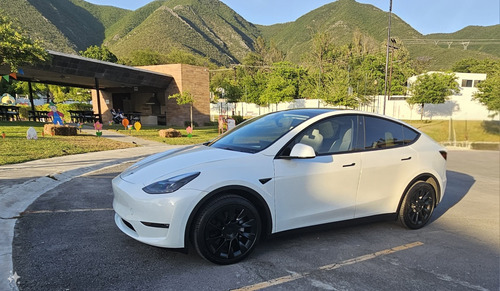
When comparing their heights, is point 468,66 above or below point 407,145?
above

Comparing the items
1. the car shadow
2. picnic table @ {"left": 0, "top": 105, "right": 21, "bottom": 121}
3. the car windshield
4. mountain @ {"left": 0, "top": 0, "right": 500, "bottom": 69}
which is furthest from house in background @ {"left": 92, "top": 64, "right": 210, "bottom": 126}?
mountain @ {"left": 0, "top": 0, "right": 500, "bottom": 69}

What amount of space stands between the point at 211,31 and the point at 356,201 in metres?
147

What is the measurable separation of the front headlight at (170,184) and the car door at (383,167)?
206 centimetres

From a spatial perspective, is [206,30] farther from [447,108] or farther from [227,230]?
[227,230]

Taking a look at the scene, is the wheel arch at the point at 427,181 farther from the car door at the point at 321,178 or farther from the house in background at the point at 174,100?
the house in background at the point at 174,100

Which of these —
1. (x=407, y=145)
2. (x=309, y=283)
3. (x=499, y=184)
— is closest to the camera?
(x=309, y=283)

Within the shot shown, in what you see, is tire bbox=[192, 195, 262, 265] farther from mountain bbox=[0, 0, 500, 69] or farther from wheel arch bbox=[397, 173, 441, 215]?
mountain bbox=[0, 0, 500, 69]

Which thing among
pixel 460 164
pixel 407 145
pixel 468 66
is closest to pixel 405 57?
pixel 468 66

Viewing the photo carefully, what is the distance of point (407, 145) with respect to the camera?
4.06 metres

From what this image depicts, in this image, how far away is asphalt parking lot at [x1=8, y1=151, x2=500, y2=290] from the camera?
8.75 feet

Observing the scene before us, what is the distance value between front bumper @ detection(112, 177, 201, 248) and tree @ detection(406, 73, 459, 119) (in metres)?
41.1

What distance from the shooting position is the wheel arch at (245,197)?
275 cm

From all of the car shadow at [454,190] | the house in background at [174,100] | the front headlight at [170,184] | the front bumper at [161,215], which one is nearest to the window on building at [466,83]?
the house in background at [174,100]

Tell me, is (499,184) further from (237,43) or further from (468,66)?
(237,43)
